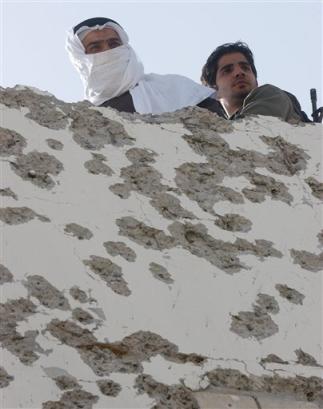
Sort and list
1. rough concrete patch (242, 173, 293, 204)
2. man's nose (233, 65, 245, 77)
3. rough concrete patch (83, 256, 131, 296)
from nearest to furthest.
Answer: rough concrete patch (83, 256, 131, 296) < rough concrete patch (242, 173, 293, 204) < man's nose (233, 65, 245, 77)

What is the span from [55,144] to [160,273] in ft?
2.40

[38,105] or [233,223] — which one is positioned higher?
[38,105]

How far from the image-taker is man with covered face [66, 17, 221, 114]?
633 centimetres

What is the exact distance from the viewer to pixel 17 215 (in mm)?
4707

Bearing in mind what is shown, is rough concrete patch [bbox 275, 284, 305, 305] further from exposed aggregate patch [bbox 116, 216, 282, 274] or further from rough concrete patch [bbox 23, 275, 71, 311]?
rough concrete patch [bbox 23, 275, 71, 311]

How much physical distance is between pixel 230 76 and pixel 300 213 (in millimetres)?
1575

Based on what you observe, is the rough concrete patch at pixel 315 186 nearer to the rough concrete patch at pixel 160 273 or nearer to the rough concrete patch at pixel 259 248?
the rough concrete patch at pixel 259 248

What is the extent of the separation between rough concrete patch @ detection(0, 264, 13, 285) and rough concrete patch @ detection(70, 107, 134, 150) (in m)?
0.80

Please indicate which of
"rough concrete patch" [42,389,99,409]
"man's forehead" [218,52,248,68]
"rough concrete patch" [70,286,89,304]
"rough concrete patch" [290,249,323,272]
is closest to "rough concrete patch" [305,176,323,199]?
"rough concrete patch" [290,249,323,272]

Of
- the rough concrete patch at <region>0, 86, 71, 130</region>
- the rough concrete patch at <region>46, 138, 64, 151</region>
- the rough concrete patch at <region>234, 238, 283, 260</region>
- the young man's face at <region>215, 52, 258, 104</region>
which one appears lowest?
the rough concrete patch at <region>234, 238, 283, 260</region>

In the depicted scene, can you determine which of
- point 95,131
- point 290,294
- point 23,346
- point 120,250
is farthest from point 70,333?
point 95,131

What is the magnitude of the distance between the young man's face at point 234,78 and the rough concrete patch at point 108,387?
8.25 ft

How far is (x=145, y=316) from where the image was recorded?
181 inches

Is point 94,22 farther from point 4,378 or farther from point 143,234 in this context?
point 4,378
